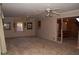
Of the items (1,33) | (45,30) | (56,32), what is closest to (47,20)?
(45,30)

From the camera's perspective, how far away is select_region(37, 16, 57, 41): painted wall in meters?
6.61

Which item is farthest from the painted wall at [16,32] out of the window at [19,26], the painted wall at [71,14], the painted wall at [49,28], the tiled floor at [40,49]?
the painted wall at [71,14]

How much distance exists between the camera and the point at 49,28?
23.6 ft

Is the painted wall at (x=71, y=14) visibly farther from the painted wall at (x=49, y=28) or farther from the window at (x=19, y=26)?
the window at (x=19, y=26)

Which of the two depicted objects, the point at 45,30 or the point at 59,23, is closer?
the point at 59,23

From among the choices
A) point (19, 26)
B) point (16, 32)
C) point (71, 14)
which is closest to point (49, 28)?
point (71, 14)

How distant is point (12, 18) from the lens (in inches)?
352

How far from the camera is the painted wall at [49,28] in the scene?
661cm

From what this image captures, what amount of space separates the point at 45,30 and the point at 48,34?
0.50 m

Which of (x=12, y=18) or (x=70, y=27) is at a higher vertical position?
(x=12, y=18)

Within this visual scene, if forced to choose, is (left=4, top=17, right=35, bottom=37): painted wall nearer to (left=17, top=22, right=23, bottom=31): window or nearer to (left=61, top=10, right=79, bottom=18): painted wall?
(left=17, top=22, right=23, bottom=31): window

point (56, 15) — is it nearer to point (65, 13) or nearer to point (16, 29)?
point (65, 13)

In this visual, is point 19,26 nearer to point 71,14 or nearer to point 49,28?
point 49,28

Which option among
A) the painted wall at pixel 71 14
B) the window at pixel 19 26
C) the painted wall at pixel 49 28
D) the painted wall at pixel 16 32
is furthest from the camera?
the window at pixel 19 26
